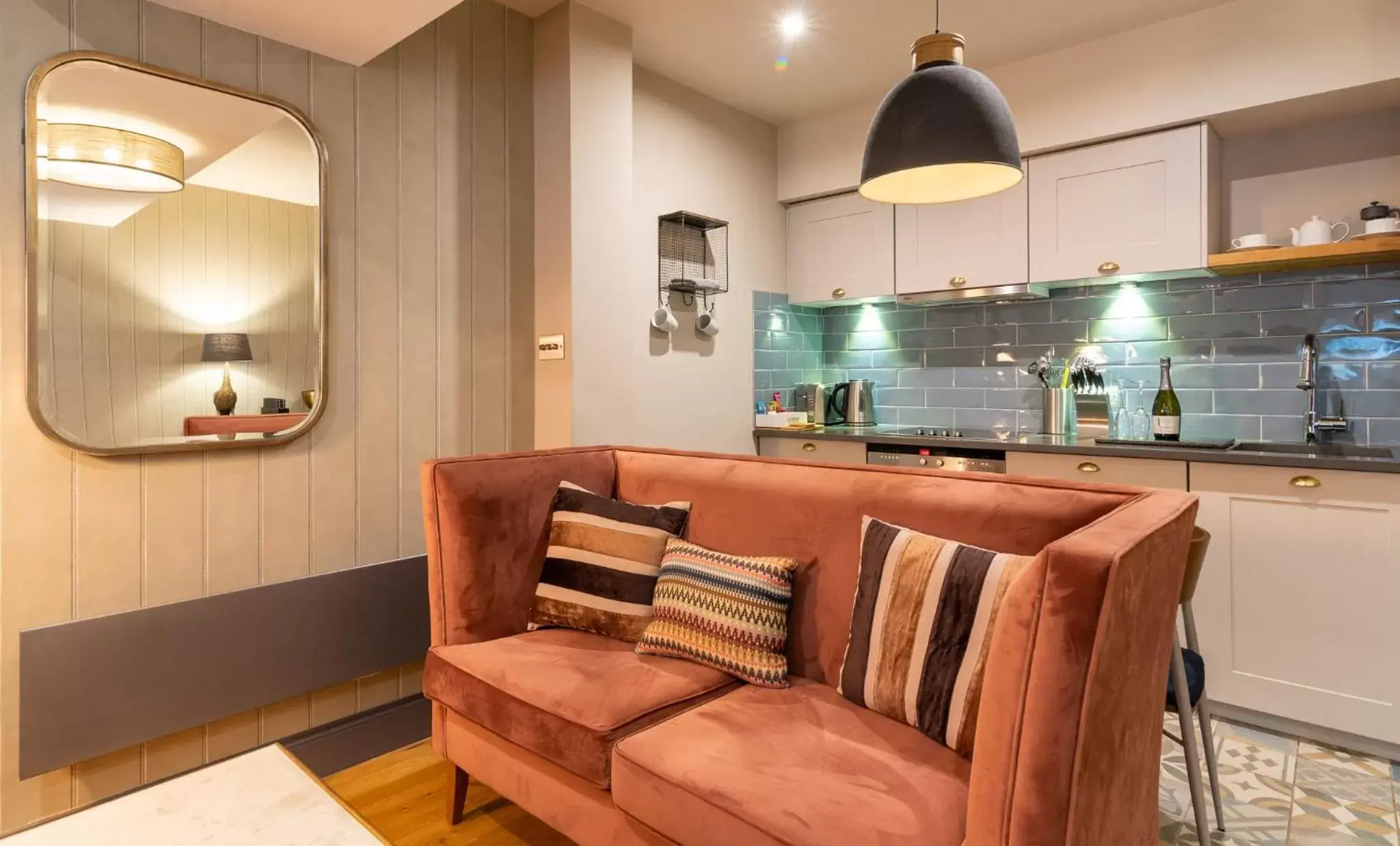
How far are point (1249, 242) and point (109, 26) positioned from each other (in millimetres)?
3796

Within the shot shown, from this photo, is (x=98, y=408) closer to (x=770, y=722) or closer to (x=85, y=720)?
(x=85, y=720)

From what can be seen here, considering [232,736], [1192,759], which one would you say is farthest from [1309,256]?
[232,736]

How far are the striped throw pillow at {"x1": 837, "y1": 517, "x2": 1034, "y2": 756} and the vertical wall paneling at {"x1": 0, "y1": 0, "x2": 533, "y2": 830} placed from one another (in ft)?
5.85

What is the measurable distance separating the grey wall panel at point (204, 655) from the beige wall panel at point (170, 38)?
4.99 feet

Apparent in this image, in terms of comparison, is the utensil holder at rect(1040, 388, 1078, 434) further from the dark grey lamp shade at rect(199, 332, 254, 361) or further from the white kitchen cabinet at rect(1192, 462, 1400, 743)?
the dark grey lamp shade at rect(199, 332, 254, 361)

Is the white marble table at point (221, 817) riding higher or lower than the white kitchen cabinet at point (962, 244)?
lower

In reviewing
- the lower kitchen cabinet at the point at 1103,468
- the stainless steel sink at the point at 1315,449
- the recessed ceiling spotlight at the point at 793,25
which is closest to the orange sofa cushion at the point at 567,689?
the lower kitchen cabinet at the point at 1103,468

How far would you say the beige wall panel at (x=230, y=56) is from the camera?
2.14 m

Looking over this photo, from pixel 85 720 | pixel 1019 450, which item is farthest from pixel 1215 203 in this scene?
pixel 85 720

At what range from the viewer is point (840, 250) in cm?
395

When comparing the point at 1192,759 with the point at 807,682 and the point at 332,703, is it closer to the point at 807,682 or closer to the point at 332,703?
the point at 807,682

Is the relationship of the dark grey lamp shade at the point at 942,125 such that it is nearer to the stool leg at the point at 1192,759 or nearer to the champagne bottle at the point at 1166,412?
the stool leg at the point at 1192,759

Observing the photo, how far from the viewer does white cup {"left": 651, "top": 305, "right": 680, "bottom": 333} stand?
3.32 metres

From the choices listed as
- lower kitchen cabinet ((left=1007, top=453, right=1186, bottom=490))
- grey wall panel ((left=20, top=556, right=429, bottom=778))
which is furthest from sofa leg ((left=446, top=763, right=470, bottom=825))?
lower kitchen cabinet ((left=1007, top=453, right=1186, bottom=490))
